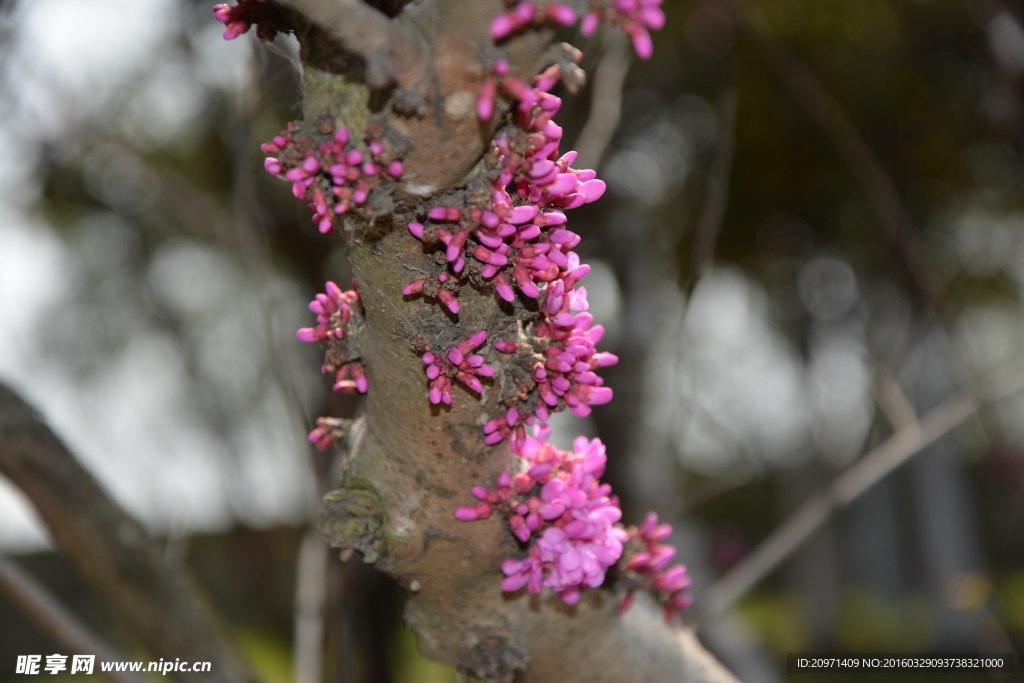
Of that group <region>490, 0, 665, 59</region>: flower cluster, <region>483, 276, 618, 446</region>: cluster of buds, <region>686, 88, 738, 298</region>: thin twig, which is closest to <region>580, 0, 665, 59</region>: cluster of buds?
<region>490, 0, 665, 59</region>: flower cluster

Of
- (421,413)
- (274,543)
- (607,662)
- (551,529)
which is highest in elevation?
(274,543)

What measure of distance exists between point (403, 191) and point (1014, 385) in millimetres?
2363

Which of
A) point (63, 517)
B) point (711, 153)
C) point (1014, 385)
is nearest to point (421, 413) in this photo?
point (63, 517)

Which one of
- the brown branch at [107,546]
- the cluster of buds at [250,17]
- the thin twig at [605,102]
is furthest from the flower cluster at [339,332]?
the thin twig at [605,102]

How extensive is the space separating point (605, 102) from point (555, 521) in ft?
5.61

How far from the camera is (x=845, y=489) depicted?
6.81 feet

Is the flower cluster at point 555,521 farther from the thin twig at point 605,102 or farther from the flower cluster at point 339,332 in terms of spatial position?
the thin twig at point 605,102

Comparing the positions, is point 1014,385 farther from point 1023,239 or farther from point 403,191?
point 1023,239

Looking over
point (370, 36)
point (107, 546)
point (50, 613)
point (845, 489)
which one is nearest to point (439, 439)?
point (370, 36)

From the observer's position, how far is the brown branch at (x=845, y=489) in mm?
1947

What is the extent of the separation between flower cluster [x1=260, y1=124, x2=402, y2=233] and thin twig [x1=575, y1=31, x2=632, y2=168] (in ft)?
4.88

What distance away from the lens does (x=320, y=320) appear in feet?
3.16

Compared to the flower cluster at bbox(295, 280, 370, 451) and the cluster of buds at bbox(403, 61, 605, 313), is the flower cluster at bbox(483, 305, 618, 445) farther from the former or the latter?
the flower cluster at bbox(295, 280, 370, 451)

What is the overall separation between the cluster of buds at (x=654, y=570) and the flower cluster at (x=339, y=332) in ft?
1.85
